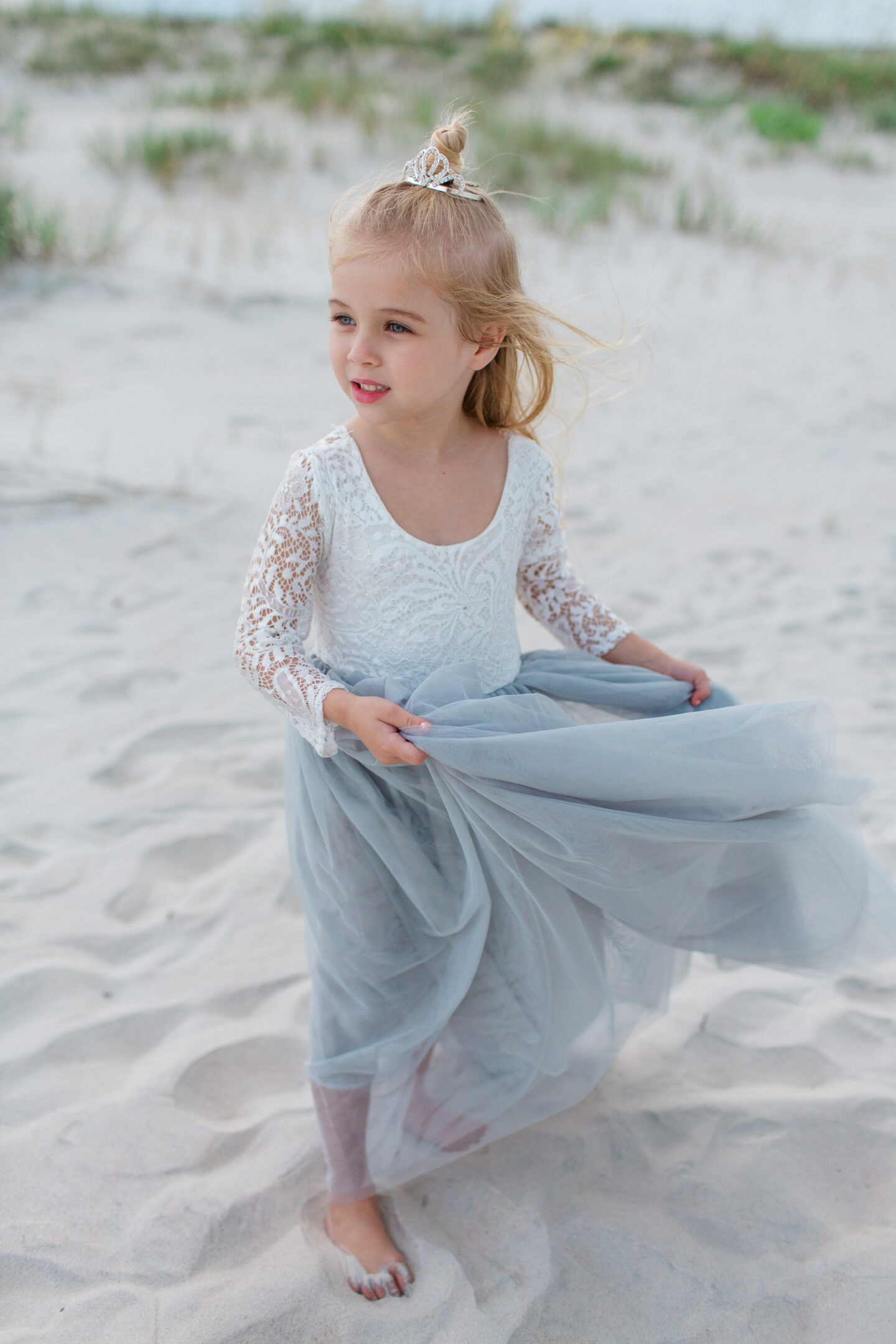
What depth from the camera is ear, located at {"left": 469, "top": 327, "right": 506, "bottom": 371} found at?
1592 millimetres

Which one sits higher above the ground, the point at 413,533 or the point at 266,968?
the point at 413,533

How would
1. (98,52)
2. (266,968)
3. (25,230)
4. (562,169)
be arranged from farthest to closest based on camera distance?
(98,52) < (562,169) < (25,230) < (266,968)

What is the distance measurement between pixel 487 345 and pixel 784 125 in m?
12.2

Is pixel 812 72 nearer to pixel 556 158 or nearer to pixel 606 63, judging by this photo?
pixel 606 63

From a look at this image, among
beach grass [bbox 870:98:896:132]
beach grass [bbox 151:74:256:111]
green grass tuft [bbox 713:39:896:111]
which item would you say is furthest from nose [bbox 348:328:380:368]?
green grass tuft [bbox 713:39:896:111]

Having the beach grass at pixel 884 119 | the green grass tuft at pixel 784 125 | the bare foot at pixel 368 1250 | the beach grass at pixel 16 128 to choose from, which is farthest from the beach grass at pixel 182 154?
the beach grass at pixel 884 119

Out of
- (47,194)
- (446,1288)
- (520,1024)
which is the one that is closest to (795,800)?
(520,1024)

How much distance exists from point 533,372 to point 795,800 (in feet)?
2.83

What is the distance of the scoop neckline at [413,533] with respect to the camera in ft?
5.17

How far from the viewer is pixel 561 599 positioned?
1885 millimetres

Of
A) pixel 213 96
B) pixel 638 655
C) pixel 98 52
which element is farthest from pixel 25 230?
pixel 98 52

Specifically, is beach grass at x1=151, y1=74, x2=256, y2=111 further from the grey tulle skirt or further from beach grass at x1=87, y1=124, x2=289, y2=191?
the grey tulle skirt

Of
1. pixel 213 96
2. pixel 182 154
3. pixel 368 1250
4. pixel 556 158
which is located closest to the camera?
pixel 368 1250

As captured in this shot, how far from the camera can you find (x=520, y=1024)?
1676mm
